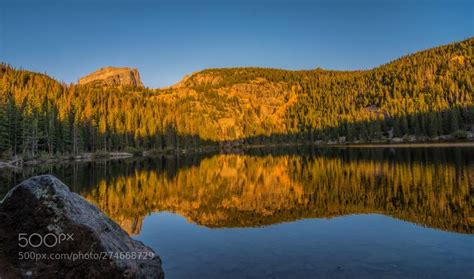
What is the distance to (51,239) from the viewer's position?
754cm

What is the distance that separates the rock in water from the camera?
7.27m

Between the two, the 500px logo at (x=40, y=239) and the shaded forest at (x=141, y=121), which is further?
the shaded forest at (x=141, y=121)

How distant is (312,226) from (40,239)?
43.3ft

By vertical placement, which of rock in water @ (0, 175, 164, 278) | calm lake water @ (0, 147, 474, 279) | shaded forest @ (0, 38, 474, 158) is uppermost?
shaded forest @ (0, 38, 474, 158)

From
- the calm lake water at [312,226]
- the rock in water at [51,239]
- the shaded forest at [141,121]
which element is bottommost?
the calm lake water at [312,226]

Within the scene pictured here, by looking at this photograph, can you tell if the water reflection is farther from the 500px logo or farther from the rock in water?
the 500px logo

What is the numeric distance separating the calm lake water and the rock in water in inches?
156

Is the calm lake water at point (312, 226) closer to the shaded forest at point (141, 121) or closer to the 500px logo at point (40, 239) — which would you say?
the 500px logo at point (40, 239)

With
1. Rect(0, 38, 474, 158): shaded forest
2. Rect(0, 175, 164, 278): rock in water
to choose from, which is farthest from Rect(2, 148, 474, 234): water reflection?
Rect(0, 38, 474, 158): shaded forest

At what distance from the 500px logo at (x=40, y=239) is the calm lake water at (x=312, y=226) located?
470cm

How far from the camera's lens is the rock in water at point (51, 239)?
7266mm

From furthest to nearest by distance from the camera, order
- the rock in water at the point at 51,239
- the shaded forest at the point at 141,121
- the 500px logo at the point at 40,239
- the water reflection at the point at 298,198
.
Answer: the shaded forest at the point at 141,121
the water reflection at the point at 298,198
the 500px logo at the point at 40,239
the rock in water at the point at 51,239

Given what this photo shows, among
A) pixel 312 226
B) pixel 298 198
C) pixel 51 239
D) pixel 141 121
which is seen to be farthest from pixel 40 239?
pixel 141 121

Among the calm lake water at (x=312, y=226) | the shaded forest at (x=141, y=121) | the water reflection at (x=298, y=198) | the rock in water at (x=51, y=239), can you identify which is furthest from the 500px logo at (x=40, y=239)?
the shaded forest at (x=141, y=121)
